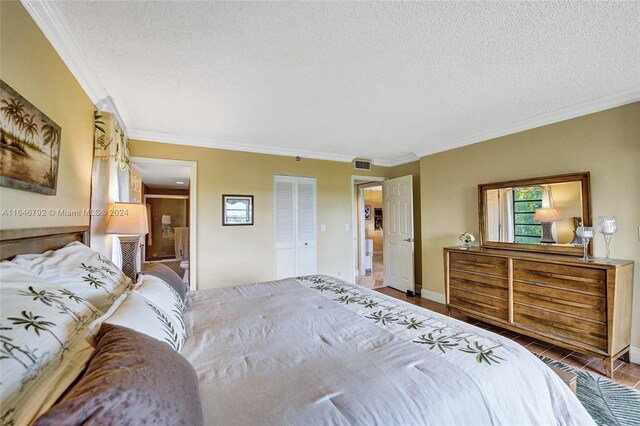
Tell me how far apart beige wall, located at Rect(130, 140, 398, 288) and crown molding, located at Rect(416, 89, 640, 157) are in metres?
1.97

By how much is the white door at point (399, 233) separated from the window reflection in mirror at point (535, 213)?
50.0 inches

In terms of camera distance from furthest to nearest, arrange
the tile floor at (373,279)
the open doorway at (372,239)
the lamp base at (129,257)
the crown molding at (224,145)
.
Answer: the open doorway at (372,239), the tile floor at (373,279), the crown molding at (224,145), the lamp base at (129,257)

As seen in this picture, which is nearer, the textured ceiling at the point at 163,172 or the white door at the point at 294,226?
the textured ceiling at the point at 163,172

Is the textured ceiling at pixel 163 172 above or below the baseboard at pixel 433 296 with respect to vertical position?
above

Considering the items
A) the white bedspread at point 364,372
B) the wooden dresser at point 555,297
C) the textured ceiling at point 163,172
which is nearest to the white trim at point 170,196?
the textured ceiling at point 163,172

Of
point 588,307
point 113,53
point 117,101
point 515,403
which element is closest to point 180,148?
point 117,101

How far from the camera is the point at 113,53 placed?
1.80 meters

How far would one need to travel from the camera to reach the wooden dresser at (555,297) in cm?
219

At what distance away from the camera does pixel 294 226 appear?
171 inches

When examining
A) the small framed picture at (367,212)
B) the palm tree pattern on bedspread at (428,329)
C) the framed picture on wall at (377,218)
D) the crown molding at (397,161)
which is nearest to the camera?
the palm tree pattern on bedspread at (428,329)

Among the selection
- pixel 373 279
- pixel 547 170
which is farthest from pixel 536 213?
pixel 373 279

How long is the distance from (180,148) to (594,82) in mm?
4398

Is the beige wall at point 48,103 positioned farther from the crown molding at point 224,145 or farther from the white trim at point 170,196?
the white trim at point 170,196

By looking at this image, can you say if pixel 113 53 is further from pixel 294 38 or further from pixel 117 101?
pixel 294 38
